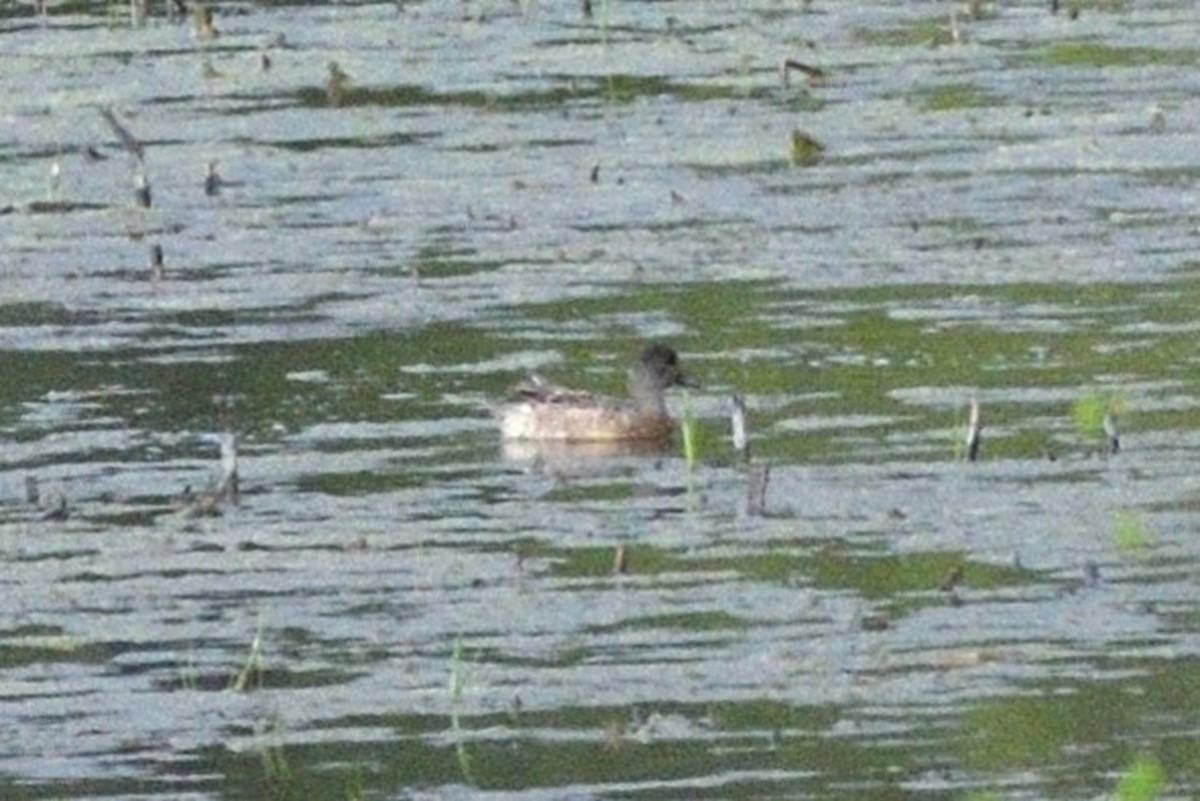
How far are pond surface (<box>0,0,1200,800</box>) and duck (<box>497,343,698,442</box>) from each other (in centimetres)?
11

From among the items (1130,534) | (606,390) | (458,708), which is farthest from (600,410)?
(458,708)

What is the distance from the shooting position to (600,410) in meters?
13.9

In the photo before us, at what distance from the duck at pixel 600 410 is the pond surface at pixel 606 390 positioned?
112mm

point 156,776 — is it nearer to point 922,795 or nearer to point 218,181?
point 922,795

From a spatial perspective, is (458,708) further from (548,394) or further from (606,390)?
(606,390)

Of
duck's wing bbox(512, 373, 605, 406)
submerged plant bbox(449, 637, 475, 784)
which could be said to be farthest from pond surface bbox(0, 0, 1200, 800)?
duck's wing bbox(512, 373, 605, 406)

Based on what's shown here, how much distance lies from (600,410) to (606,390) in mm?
784

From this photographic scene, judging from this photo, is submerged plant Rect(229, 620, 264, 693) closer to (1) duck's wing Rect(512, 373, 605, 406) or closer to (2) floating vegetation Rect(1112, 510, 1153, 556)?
(2) floating vegetation Rect(1112, 510, 1153, 556)

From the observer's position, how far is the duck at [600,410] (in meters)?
13.7

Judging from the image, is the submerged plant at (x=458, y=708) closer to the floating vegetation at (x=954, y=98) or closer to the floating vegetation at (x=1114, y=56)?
the floating vegetation at (x=954, y=98)

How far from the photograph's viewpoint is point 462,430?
45.2 feet

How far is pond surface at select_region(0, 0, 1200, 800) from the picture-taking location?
32.5 feet

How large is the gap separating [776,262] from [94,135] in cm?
491

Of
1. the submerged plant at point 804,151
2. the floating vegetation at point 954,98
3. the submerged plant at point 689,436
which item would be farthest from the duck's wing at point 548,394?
the floating vegetation at point 954,98
